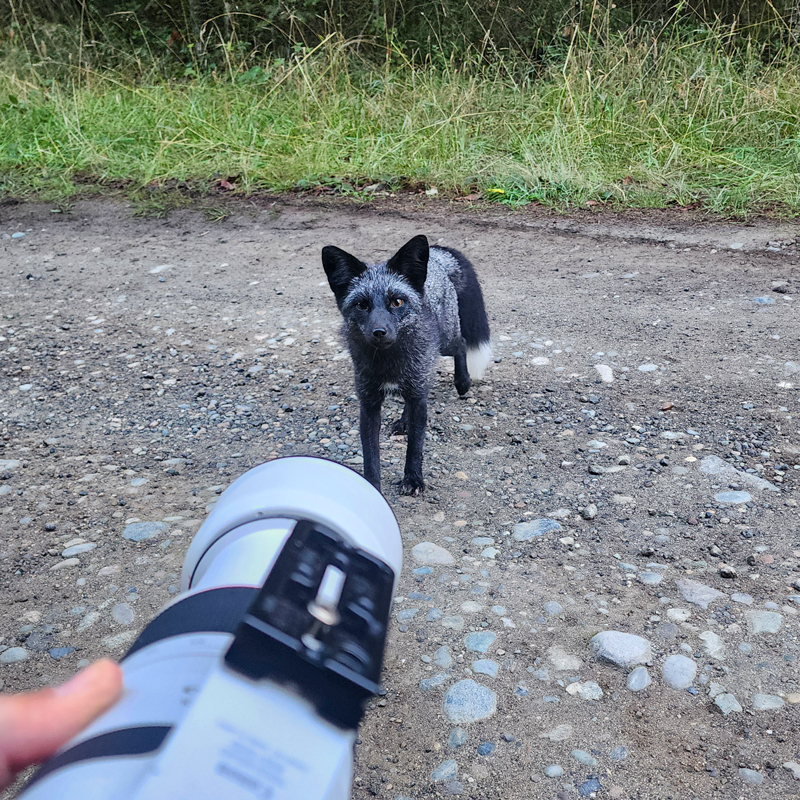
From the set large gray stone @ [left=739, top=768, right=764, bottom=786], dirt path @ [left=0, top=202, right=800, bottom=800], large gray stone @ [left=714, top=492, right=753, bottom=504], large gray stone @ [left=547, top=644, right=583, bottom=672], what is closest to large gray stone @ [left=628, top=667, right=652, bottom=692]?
dirt path @ [left=0, top=202, right=800, bottom=800]

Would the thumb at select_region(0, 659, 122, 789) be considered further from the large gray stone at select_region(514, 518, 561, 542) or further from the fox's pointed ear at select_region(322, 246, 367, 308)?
the fox's pointed ear at select_region(322, 246, 367, 308)

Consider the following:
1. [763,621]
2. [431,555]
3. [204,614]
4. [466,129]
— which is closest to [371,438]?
[431,555]

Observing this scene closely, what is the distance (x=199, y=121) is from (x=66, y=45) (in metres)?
3.63

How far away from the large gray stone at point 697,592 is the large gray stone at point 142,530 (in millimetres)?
1831

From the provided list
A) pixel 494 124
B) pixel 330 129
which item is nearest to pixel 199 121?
pixel 330 129

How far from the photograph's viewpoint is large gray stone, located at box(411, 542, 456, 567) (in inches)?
104

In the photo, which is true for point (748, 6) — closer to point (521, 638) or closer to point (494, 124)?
point (494, 124)

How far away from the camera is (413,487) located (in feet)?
10.3

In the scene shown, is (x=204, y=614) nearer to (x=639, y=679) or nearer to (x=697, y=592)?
(x=639, y=679)

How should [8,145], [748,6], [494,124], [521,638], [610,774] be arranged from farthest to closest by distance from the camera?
[748,6]
[8,145]
[494,124]
[521,638]
[610,774]

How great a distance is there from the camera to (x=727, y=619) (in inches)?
89.4

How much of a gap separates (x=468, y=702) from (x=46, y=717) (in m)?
1.52

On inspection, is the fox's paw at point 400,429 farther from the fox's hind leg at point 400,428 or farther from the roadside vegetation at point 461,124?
the roadside vegetation at point 461,124

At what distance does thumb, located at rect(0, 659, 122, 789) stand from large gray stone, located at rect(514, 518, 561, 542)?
7.06 ft
